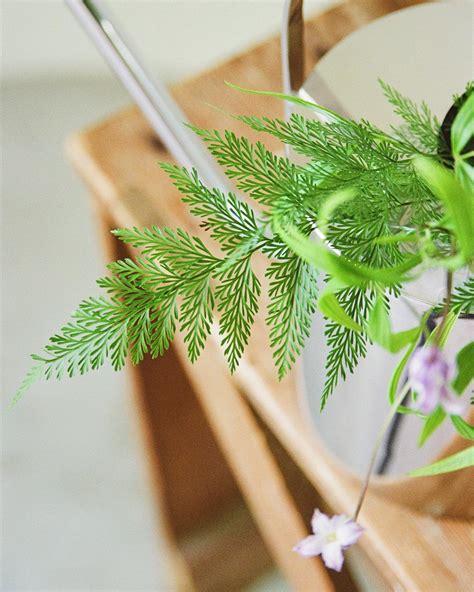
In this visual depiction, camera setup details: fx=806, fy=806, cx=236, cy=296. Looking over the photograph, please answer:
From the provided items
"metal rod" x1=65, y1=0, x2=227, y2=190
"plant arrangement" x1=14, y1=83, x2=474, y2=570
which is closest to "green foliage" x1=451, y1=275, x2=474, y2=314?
"plant arrangement" x1=14, y1=83, x2=474, y2=570

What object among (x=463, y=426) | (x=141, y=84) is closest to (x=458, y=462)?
(x=463, y=426)

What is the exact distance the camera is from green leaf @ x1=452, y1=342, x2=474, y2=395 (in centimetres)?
23

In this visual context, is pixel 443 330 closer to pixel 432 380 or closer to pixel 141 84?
pixel 432 380

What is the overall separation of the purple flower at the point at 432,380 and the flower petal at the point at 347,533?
0.12 m

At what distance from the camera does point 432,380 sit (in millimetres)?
176

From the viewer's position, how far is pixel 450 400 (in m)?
0.18

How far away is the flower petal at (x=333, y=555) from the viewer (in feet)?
0.90

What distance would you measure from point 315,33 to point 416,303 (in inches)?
13.9

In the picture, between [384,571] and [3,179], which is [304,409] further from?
[3,179]

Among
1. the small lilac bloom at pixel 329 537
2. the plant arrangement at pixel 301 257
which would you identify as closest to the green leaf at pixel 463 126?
the plant arrangement at pixel 301 257

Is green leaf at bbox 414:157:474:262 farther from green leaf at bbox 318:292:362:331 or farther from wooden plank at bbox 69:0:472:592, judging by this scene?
wooden plank at bbox 69:0:472:592

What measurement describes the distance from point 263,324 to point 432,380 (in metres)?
0.31

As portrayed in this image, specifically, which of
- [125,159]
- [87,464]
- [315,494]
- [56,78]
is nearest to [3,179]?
[56,78]

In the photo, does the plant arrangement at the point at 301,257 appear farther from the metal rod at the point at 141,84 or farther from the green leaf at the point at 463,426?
the metal rod at the point at 141,84
